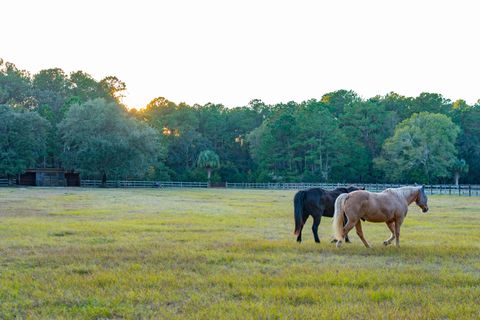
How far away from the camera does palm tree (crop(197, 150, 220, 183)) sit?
78812mm

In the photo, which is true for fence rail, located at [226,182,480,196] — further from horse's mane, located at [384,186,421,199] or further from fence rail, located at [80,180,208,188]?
horse's mane, located at [384,186,421,199]

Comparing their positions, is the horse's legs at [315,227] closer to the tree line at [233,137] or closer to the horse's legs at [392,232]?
the horse's legs at [392,232]

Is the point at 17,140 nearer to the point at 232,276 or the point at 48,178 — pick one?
the point at 48,178

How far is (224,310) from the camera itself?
20.9 ft

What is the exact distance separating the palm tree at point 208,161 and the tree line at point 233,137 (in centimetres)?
15

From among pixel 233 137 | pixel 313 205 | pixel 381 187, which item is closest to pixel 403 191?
pixel 313 205

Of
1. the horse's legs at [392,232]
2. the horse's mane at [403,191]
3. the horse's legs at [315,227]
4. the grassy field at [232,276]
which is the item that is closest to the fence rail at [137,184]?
the grassy field at [232,276]

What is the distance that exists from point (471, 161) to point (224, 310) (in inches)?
3059

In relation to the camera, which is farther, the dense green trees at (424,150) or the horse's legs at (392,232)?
the dense green trees at (424,150)

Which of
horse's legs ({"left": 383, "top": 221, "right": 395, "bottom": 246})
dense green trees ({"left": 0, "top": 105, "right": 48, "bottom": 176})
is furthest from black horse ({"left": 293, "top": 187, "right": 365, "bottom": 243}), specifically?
dense green trees ({"left": 0, "top": 105, "right": 48, "bottom": 176})

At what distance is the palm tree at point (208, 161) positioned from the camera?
78812 millimetres

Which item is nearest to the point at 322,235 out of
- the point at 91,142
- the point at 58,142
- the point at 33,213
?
the point at 33,213

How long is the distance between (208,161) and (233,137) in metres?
13.4

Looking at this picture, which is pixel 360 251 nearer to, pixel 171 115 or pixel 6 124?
pixel 6 124
